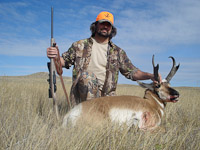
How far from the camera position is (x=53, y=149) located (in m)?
2.00

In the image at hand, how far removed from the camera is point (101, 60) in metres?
4.71

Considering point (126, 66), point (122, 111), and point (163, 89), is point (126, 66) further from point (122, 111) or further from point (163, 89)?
point (122, 111)

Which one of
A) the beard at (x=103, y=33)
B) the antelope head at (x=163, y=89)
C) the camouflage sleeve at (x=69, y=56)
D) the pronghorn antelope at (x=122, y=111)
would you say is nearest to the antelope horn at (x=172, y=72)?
the antelope head at (x=163, y=89)

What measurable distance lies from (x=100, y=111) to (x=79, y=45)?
2260 mm

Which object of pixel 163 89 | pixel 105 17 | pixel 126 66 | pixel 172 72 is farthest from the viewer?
pixel 126 66

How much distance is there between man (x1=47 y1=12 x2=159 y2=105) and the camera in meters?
4.58

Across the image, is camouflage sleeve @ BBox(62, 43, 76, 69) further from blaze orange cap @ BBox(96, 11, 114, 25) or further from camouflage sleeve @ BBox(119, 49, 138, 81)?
camouflage sleeve @ BBox(119, 49, 138, 81)

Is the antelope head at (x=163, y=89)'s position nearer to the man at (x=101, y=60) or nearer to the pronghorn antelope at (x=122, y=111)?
the pronghorn antelope at (x=122, y=111)

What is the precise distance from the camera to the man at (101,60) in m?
4.58

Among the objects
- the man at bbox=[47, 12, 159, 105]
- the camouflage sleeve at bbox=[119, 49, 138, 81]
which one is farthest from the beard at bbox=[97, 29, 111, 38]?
the camouflage sleeve at bbox=[119, 49, 138, 81]

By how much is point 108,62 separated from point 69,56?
995 millimetres

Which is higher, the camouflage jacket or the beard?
the beard

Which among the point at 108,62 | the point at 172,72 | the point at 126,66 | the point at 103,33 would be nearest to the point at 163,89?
the point at 172,72

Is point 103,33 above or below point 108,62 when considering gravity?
above
